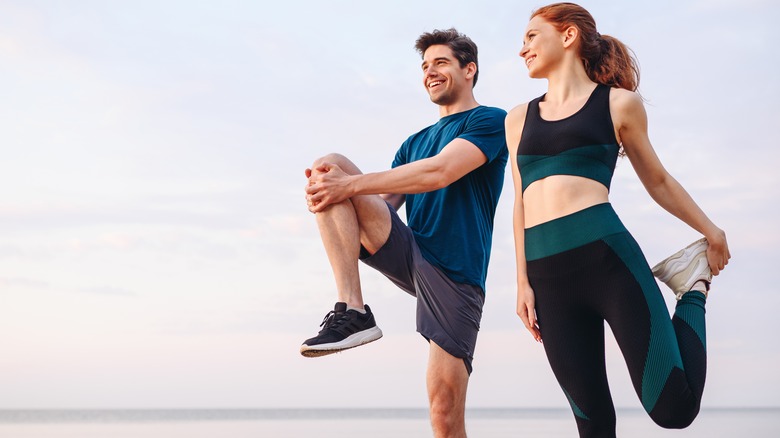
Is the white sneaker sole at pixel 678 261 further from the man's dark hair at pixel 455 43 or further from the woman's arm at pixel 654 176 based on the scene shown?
the man's dark hair at pixel 455 43

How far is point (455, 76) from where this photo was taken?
4141 millimetres

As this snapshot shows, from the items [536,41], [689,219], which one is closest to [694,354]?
[689,219]

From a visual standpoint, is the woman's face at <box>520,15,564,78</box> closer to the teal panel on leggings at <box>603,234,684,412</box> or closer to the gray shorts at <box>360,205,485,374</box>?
the teal panel on leggings at <box>603,234,684,412</box>

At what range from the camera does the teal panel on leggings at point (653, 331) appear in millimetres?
2799

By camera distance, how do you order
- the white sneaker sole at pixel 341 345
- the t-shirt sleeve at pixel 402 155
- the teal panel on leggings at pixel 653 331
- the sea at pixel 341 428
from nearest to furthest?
the teal panel on leggings at pixel 653 331, the white sneaker sole at pixel 341 345, the t-shirt sleeve at pixel 402 155, the sea at pixel 341 428

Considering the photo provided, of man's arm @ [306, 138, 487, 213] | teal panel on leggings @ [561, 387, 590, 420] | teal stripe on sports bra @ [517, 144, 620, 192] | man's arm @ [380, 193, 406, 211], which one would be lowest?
teal panel on leggings @ [561, 387, 590, 420]

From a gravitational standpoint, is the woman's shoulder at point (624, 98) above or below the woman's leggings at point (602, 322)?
above

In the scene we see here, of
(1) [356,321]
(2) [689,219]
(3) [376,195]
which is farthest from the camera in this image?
(3) [376,195]

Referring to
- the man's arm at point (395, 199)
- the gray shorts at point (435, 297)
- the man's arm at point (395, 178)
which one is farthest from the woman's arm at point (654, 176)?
the man's arm at point (395, 199)

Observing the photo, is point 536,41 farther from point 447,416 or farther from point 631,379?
point 447,416

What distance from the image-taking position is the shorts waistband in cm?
288

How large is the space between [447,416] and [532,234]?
1199mm

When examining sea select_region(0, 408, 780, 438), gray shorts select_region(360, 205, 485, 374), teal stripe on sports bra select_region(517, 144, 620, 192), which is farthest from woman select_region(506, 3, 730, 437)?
sea select_region(0, 408, 780, 438)

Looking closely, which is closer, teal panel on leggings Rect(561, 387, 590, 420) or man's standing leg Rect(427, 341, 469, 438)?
teal panel on leggings Rect(561, 387, 590, 420)
